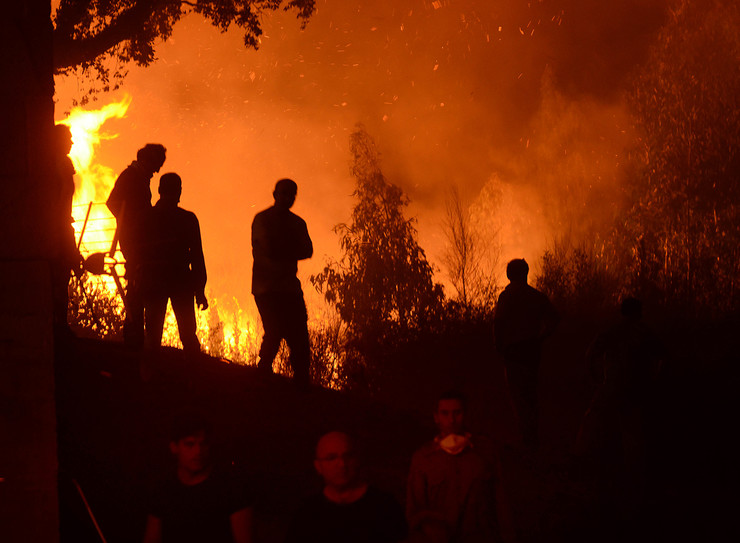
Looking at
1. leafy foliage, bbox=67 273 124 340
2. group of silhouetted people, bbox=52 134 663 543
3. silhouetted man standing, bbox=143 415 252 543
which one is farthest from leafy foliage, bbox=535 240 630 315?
silhouetted man standing, bbox=143 415 252 543

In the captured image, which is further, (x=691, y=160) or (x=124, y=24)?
(x=691, y=160)

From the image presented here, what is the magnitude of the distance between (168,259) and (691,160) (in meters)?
38.9

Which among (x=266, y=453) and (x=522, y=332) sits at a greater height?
(x=522, y=332)

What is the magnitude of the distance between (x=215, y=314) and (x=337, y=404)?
336 ft

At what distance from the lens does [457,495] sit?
14.9ft

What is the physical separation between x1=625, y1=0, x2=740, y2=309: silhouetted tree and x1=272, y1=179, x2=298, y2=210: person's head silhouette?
97.6 feet

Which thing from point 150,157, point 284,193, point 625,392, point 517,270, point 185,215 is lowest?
point 625,392

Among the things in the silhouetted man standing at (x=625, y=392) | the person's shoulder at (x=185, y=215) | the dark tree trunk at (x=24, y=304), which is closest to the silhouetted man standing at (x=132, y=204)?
the person's shoulder at (x=185, y=215)

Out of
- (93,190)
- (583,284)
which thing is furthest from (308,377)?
(583,284)

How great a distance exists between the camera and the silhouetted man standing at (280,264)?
323 inches

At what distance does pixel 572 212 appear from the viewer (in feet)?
178

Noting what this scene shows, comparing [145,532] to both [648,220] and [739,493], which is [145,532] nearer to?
[739,493]

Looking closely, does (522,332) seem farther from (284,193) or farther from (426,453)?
(426,453)

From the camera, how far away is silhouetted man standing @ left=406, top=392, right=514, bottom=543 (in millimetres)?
4523
